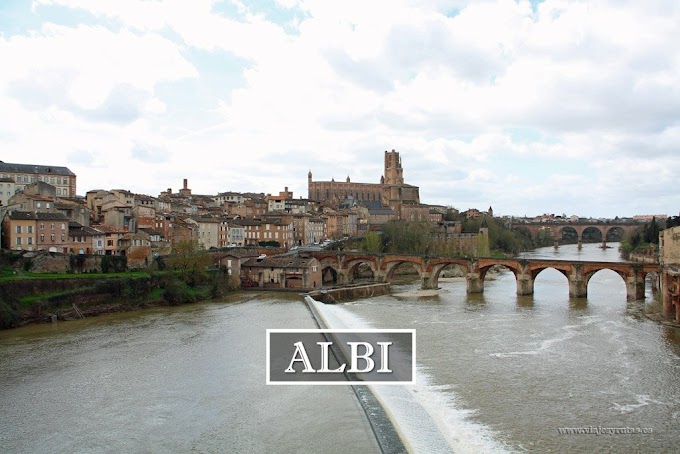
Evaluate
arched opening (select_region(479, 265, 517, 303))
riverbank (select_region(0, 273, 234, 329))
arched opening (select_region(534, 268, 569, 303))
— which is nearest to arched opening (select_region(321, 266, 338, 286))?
arched opening (select_region(479, 265, 517, 303))

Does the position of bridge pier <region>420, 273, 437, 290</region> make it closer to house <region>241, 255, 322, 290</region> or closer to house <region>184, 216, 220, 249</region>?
house <region>241, 255, 322, 290</region>

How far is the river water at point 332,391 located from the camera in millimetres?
11977

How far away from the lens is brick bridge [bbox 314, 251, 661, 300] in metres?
31.8

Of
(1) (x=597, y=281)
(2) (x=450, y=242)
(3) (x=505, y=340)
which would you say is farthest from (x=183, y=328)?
(2) (x=450, y=242)

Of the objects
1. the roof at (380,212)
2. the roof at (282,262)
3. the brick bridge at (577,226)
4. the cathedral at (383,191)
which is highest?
the cathedral at (383,191)

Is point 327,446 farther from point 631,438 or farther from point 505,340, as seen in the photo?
point 505,340

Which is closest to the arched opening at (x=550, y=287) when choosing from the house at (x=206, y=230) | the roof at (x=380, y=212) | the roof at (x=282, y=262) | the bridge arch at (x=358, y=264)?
the bridge arch at (x=358, y=264)

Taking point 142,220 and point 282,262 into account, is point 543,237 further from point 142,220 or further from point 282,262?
point 142,220

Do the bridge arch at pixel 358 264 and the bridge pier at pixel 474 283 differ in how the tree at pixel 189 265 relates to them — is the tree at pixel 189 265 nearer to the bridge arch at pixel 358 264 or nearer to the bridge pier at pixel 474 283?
the bridge arch at pixel 358 264

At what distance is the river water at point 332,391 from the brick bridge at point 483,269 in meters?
6.28

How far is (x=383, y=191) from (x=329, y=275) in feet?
195

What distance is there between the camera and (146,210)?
43062 mm

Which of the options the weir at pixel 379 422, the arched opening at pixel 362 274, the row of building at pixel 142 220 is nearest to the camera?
the weir at pixel 379 422

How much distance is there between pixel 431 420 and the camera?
1274 centimetres
